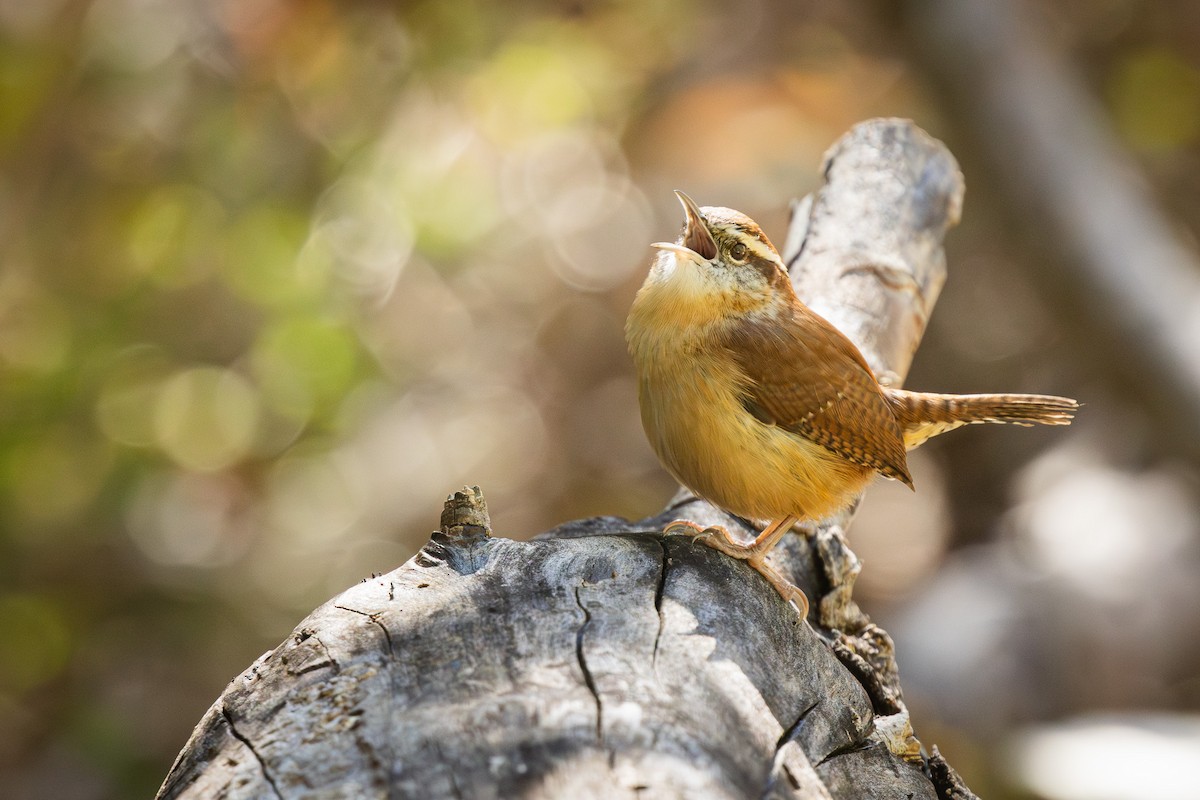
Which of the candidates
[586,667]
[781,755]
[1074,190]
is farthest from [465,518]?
[1074,190]

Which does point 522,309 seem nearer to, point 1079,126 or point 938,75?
point 938,75

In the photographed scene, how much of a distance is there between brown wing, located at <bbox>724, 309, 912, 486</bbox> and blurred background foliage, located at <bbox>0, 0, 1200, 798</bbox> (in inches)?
92.7

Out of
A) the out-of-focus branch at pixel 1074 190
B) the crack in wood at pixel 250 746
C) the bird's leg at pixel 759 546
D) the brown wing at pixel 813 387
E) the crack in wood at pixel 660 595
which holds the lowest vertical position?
the crack in wood at pixel 250 746

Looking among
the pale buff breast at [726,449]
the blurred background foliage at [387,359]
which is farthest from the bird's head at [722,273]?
the blurred background foliage at [387,359]

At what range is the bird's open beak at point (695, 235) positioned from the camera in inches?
105

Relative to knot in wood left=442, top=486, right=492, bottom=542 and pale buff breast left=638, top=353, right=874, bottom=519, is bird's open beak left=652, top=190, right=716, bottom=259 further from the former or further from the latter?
knot in wood left=442, top=486, right=492, bottom=542

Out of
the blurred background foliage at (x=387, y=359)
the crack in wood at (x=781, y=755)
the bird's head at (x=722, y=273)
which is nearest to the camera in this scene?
the crack in wood at (x=781, y=755)

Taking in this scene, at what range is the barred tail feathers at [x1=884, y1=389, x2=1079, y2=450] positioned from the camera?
9.28ft

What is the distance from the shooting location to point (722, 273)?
2631 millimetres

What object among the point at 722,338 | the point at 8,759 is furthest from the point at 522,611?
the point at 8,759

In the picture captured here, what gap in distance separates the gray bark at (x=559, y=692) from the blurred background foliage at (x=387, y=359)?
276cm

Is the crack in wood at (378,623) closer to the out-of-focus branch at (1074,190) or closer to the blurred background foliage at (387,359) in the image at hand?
the blurred background foliage at (387,359)

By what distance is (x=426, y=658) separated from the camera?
65.3 inches

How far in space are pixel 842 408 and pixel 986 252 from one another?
4048mm
